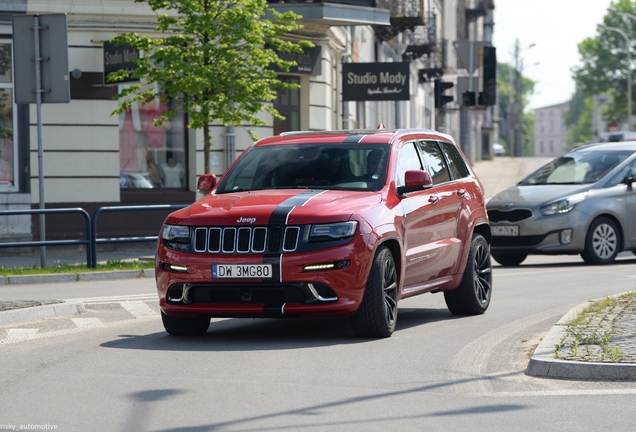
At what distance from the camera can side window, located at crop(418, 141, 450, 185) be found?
1109 cm

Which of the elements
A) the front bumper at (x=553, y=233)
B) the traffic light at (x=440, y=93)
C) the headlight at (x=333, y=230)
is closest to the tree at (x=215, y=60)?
the front bumper at (x=553, y=233)

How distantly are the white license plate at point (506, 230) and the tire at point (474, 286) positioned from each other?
6009 mm

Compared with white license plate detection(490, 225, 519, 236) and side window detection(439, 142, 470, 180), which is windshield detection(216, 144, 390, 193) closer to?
side window detection(439, 142, 470, 180)

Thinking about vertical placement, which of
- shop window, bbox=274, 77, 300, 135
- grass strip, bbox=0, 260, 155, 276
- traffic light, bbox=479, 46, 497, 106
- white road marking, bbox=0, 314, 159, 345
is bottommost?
grass strip, bbox=0, 260, 155, 276

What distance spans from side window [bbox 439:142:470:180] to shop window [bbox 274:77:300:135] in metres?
14.1

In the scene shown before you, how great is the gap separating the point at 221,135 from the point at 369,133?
13560 millimetres

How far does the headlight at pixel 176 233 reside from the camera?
945 centimetres

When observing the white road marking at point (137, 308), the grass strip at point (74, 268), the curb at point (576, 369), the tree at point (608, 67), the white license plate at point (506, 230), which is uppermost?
the tree at point (608, 67)

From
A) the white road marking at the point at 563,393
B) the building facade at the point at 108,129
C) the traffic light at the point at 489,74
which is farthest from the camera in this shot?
A: the traffic light at the point at 489,74

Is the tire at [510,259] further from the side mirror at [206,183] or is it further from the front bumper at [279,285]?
the front bumper at [279,285]

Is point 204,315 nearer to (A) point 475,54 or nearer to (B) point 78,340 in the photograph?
(B) point 78,340

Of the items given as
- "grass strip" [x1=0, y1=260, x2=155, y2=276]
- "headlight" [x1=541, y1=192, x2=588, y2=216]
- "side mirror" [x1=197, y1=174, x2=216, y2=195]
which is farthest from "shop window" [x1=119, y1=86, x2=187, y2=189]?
"side mirror" [x1=197, y1=174, x2=216, y2=195]

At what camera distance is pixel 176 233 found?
9508 millimetres

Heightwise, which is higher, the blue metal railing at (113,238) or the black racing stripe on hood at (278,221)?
the black racing stripe on hood at (278,221)
